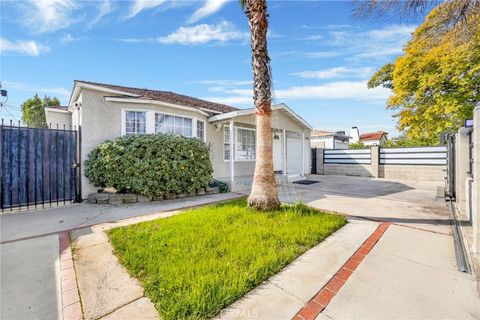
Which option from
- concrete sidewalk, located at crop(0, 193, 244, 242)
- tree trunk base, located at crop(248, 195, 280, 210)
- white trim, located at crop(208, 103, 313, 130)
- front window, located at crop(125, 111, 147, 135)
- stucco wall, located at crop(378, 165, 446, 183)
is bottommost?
concrete sidewalk, located at crop(0, 193, 244, 242)

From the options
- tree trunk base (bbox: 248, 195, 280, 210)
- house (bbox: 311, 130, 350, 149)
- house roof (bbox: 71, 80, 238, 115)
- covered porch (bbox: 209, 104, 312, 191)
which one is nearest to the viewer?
tree trunk base (bbox: 248, 195, 280, 210)

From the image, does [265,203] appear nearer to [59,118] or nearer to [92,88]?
[92,88]

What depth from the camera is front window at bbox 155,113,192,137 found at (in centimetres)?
901

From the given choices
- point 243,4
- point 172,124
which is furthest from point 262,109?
point 172,124

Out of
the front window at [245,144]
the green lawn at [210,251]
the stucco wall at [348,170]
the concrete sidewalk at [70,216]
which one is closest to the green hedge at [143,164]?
the concrete sidewalk at [70,216]

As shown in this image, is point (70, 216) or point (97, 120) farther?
point (97, 120)

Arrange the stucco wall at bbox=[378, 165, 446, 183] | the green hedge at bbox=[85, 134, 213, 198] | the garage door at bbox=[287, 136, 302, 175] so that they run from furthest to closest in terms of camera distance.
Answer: the garage door at bbox=[287, 136, 302, 175] → the stucco wall at bbox=[378, 165, 446, 183] → the green hedge at bbox=[85, 134, 213, 198]

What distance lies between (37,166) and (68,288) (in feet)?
19.6

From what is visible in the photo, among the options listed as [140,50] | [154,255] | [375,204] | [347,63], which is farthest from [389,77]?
[154,255]

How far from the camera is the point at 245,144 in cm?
1247

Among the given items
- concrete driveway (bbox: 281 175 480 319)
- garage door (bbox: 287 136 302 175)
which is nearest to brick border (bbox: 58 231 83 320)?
concrete driveway (bbox: 281 175 480 319)

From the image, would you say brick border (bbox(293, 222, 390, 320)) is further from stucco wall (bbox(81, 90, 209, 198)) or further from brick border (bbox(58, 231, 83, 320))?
stucco wall (bbox(81, 90, 209, 198))

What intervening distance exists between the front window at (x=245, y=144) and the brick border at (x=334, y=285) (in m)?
8.61

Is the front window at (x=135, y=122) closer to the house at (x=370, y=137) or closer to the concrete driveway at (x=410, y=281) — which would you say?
the concrete driveway at (x=410, y=281)
